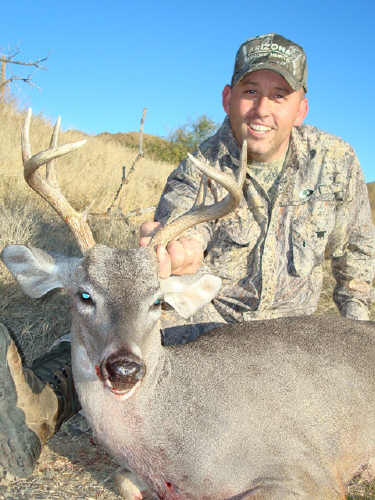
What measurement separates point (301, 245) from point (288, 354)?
173 cm

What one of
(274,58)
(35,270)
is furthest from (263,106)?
(35,270)

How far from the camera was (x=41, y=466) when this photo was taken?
12.4ft

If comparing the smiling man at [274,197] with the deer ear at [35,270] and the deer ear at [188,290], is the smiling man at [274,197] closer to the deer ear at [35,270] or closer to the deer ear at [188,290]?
the deer ear at [188,290]

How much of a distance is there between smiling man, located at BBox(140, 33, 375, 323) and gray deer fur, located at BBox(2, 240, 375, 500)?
58.8 inches

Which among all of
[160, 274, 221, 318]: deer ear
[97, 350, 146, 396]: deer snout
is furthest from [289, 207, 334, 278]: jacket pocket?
[97, 350, 146, 396]: deer snout

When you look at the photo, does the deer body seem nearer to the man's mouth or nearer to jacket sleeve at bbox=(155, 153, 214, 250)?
jacket sleeve at bbox=(155, 153, 214, 250)

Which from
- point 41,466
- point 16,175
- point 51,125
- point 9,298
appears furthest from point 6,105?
point 41,466

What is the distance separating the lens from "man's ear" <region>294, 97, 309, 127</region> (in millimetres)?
5543

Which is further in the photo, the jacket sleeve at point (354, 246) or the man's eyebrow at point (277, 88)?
the jacket sleeve at point (354, 246)

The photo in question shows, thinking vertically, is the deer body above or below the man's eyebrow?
below

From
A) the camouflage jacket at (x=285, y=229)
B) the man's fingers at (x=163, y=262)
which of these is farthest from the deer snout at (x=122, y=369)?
the camouflage jacket at (x=285, y=229)

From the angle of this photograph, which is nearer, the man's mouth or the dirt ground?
the dirt ground

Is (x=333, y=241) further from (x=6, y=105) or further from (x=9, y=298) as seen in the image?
(x=6, y=105)

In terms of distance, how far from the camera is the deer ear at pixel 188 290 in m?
3.73
